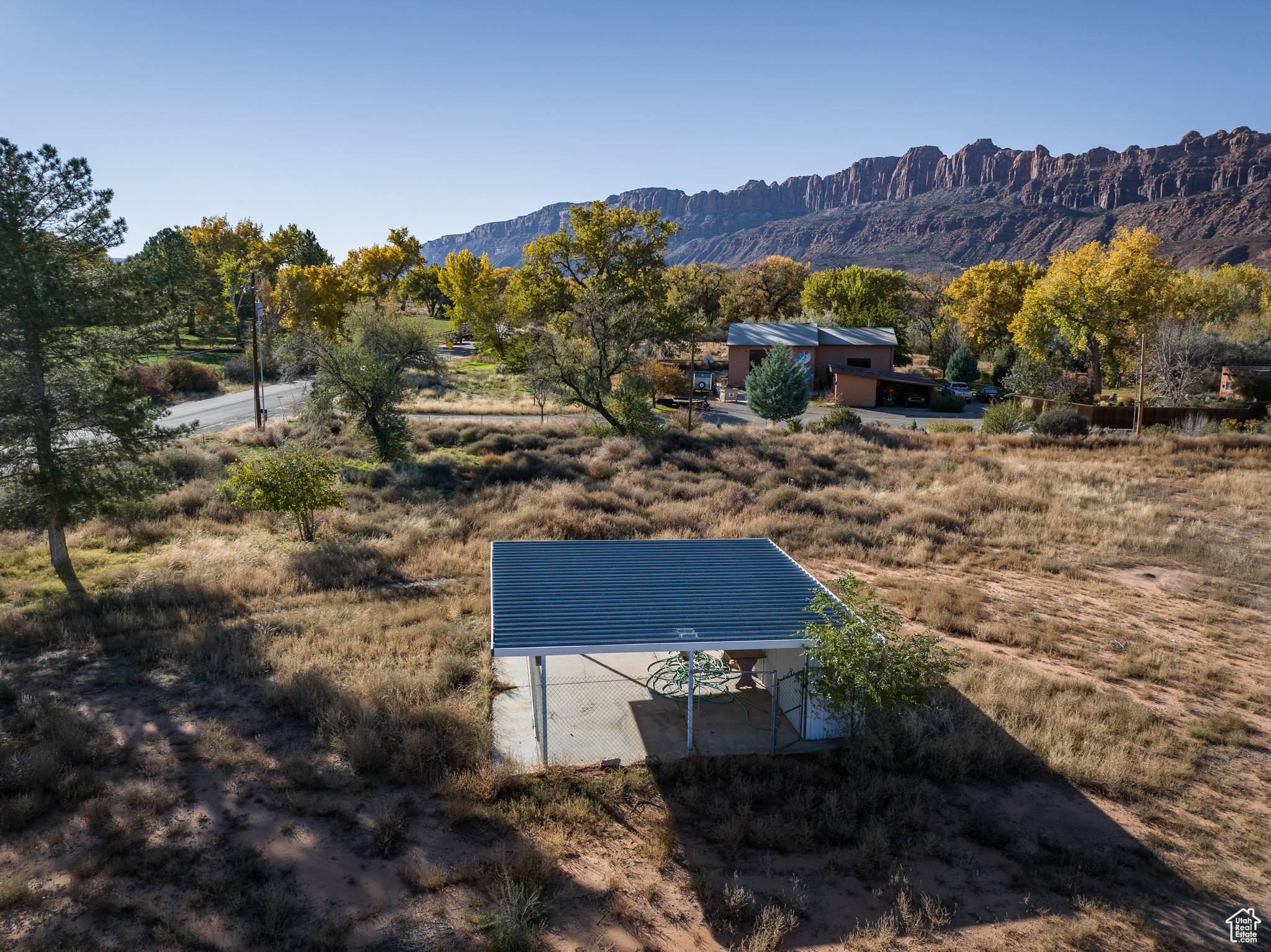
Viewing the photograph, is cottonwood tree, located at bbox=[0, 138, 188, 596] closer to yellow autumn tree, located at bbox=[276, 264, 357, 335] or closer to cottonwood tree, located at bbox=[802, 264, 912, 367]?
yellow autumn tree, located at bbox=[276, 264, 357, 335]

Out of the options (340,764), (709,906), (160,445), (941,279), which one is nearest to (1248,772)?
(709,906)

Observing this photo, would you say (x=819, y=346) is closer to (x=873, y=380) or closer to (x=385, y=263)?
(x=873, y=380)

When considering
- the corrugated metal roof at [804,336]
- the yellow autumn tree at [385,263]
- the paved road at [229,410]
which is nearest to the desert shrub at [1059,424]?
the corrugated metal roof at [804,336]

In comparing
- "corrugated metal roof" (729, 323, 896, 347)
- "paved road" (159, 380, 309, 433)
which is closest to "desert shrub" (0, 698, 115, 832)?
"paved road" (159, 380, 309, 433)

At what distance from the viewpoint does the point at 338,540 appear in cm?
1886

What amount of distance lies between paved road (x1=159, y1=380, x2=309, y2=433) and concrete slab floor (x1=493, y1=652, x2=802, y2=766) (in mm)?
29844

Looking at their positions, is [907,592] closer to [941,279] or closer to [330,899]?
[330,899]

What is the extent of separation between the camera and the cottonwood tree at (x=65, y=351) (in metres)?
14.1

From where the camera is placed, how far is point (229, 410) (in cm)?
4262

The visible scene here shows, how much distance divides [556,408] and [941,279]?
6161 centimetres

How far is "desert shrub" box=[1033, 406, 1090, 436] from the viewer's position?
119ft

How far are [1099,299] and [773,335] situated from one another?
75.6ft

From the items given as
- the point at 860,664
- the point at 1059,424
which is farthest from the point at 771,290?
the point at 860,664

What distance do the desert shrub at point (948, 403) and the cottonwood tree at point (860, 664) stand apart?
1803 inches
